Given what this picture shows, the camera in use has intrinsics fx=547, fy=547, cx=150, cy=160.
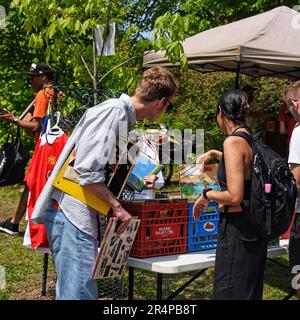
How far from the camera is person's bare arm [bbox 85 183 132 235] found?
2.56 meters

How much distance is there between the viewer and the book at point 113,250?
2.63m

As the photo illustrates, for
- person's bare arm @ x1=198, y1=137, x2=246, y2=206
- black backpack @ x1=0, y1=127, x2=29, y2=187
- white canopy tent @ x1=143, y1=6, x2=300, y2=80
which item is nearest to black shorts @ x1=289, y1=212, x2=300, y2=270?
person's bare arm @ x1=198, y1=137, x2=246, y2=206

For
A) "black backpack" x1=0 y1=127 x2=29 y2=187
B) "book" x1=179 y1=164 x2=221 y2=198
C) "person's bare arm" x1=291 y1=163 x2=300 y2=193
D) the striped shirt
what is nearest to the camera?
the striped shirt

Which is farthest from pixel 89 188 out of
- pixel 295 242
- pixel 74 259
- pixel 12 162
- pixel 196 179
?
pixel 12 162

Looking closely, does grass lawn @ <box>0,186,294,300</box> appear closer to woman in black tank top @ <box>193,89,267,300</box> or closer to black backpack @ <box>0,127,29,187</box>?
black backpack @ <box>0,127,29,187</box>

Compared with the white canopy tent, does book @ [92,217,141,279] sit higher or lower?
lower

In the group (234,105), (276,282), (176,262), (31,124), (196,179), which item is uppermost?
(234,105)

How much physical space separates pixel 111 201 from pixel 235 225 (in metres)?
0.68

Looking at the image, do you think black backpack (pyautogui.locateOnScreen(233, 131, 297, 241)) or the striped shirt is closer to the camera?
the striped shirt

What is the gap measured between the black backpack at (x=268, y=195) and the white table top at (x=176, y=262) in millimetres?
384

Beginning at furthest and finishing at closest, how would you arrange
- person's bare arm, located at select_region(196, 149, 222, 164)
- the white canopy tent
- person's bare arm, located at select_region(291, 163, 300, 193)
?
the white canopy tent → person's bare arm, located at select_region(196, 149, 222, 164) → person's bare arm, located at select_region(291, 163, 300, 193)

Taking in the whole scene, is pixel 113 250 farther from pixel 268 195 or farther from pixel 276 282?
pixel 276 282

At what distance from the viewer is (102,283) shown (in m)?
4.27

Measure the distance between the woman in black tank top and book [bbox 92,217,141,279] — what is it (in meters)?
0.46
